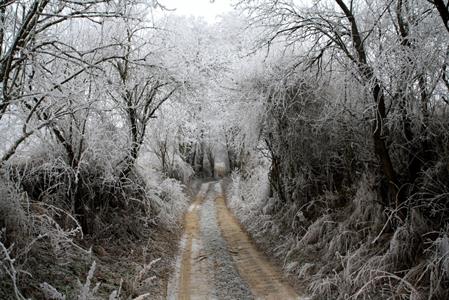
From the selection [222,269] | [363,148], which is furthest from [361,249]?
[222,269]

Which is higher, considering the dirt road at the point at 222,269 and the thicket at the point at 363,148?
the thicket at the point at 363,148

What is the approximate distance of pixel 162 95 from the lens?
41.1ft

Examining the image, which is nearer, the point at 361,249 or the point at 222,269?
the point at 361,249

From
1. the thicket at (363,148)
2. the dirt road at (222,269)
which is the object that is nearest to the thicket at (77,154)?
the dirt road at (222,269)

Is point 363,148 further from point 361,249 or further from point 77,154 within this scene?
point 77,154

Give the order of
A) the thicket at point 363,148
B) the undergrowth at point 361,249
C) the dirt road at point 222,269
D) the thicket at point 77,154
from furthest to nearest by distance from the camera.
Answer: the dirt road at point 222,269 → the thicket at point 363,148 → the undergrowth at point 361,249 → the thicket at point 77,154

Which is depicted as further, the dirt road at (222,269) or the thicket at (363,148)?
the dirt road at (222,269)

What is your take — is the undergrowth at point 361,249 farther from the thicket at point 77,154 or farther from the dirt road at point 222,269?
the thicket at point 77,154

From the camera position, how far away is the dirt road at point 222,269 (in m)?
7.38

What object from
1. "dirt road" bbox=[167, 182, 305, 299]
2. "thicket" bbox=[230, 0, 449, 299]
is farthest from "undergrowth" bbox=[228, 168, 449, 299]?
"dirt road" bbox=[167, 182, 305, 299]

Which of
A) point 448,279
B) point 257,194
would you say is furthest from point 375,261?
point 257,194

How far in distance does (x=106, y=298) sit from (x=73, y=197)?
2777mm

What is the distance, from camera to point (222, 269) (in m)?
8.95

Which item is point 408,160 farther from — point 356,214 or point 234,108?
point 234,108
